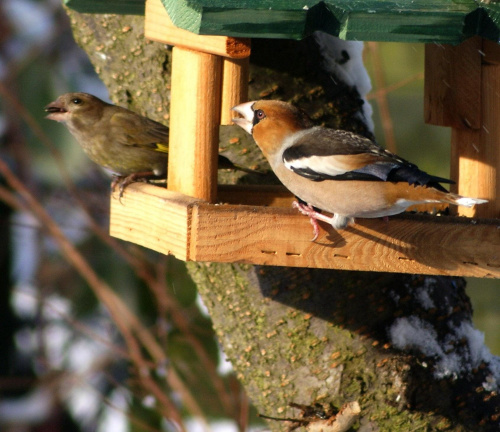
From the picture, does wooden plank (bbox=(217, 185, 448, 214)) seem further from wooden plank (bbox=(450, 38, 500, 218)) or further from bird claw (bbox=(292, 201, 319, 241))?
bird claw (bbox=(292, 201, 319, 241))

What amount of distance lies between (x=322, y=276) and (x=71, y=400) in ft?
18.1

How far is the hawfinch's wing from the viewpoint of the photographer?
2.69m

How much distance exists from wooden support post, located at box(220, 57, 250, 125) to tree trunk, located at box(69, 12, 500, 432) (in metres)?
0.57

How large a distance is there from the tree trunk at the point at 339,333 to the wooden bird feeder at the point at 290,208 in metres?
0.48

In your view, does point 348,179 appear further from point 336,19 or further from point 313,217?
point 336,19

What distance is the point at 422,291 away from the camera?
3590 millimetres

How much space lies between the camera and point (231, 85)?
10.2 feet

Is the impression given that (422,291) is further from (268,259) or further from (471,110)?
(268,259)

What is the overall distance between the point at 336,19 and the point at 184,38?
2.38 ft

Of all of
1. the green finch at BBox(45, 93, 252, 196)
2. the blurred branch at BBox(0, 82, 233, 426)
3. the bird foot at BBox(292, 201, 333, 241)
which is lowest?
the blurred branch at BBox(0, 82, 233, 426)

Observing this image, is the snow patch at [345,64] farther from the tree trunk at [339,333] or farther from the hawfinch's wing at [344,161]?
the hawfinch's wing at [344,161]

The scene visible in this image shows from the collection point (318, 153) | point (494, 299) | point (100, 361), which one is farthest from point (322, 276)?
point (494, 299)

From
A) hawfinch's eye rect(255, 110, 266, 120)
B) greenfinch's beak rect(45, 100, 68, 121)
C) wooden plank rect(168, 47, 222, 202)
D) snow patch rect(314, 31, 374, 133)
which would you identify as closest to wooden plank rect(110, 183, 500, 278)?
wooden plank rect(168, 47, 222, 202)

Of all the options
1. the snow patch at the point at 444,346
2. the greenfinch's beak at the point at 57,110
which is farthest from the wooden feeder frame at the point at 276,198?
the greenfinch's beak at the point at 57,110
